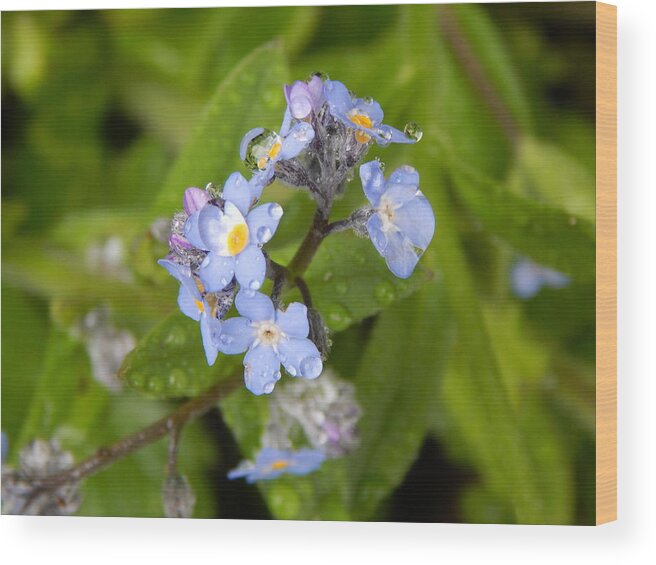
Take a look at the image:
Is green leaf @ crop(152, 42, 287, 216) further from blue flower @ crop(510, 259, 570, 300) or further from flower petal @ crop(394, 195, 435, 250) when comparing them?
blue flower @ crop(510, 259, 570, 300)

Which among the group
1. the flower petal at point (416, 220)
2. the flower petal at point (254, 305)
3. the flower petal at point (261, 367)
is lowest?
the flower petal at point (261, 367)

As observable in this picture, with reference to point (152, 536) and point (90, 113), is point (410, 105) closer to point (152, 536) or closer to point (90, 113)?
point (90, 113)

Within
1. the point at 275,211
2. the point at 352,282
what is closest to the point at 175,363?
the point at 352,282

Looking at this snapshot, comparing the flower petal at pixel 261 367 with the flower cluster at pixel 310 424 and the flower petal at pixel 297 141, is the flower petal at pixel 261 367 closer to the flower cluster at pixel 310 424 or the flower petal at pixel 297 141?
the flower cluster at pixel 310 424

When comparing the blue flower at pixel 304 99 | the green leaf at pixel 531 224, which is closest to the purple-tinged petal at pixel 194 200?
the blue flower at pixel 304 99

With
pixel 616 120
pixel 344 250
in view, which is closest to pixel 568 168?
pixel 616 120

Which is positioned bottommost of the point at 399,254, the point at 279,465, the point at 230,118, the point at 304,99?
the point at 279,465

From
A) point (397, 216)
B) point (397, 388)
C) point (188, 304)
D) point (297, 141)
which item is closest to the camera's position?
point (297, 141)

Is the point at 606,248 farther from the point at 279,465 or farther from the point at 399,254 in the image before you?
the point at 279,465

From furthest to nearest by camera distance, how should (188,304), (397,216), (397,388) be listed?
(397,388), (188,304), (397,216)
